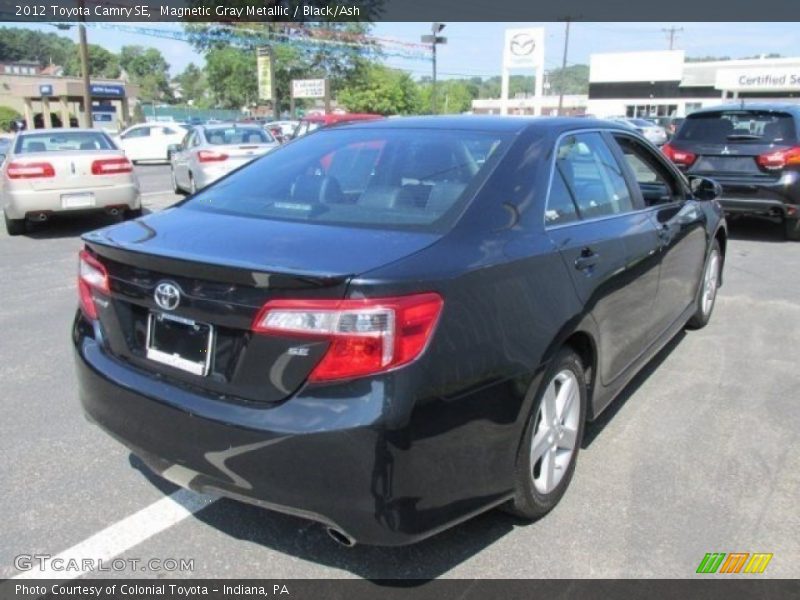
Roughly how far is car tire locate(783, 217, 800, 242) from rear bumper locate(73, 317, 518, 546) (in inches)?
326

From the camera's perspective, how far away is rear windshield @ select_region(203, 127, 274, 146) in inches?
497

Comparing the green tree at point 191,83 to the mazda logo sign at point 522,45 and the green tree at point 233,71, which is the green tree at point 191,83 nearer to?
the green tree at point 233,71

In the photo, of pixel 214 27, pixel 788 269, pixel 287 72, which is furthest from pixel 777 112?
pixel 287 72

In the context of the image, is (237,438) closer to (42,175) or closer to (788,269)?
(788,269)

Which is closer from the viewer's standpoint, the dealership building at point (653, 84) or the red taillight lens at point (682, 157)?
the red taillight lens at point (682, 157)

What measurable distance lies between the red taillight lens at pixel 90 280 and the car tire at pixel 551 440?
5.49ft

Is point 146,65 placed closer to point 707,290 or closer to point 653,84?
point 653,84

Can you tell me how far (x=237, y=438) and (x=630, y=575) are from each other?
1.50 metres

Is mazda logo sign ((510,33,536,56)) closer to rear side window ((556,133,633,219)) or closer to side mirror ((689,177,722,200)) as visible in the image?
side mirror ((689,177,722,200))

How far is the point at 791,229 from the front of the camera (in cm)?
925

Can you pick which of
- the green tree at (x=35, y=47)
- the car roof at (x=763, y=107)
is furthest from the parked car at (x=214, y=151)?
the green tree at (x=35, y=47)

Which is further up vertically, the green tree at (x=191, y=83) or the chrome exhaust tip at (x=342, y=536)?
the green tree at (x=191, y=83)

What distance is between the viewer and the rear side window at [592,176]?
3.19 meters

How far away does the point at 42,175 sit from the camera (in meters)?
9.23
